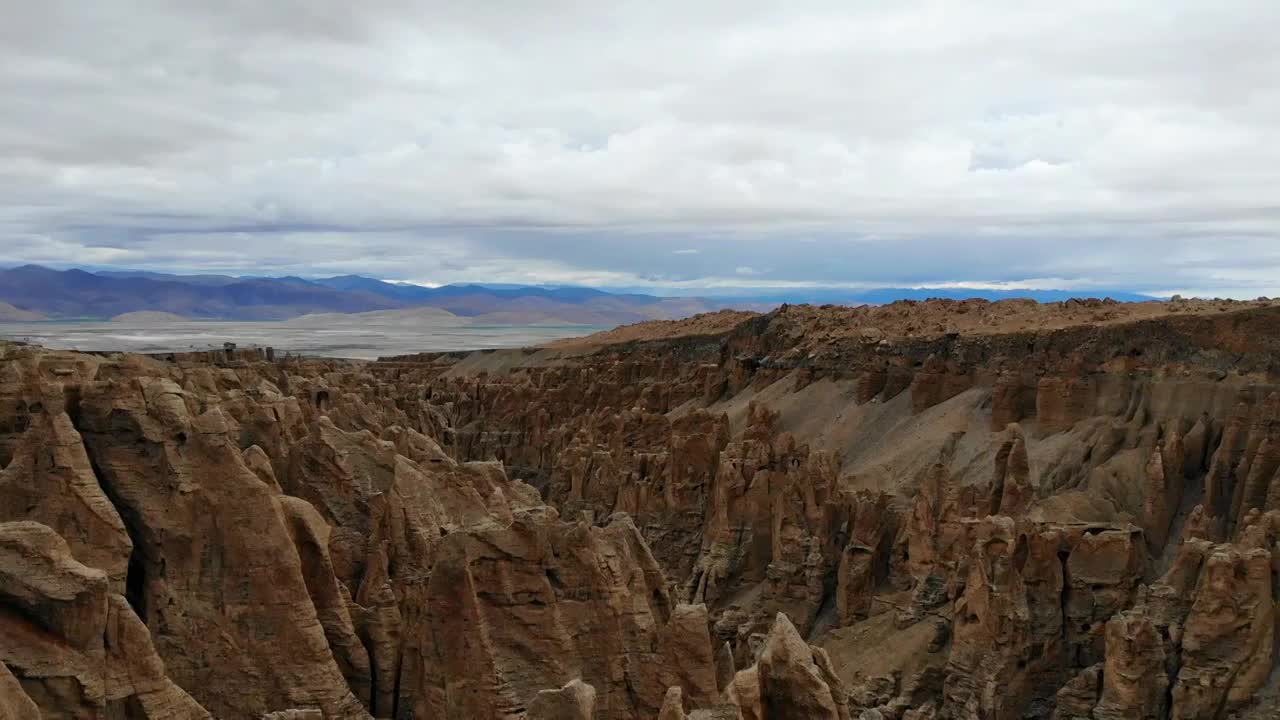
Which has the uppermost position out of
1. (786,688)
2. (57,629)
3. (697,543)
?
(57,629)

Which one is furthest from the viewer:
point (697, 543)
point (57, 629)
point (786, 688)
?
point (697, 543)

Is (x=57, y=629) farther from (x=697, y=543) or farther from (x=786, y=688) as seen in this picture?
(x=697, y=543)

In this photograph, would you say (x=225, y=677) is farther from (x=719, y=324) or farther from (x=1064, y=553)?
(x=719, y=324)

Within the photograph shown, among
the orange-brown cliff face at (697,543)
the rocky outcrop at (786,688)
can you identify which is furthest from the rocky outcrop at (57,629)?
the rocky outcrop at (786,688)

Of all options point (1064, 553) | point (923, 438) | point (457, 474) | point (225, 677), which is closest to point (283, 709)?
point (225, 677)

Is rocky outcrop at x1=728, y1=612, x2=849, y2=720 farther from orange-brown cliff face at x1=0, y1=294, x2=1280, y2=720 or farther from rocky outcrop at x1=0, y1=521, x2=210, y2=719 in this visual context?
rocky outcrop at x1=0, y1=521, x2=210, y2=719

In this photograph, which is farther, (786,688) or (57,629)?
(786,688)

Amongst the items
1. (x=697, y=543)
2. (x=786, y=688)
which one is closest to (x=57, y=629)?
(x=786, y=688)

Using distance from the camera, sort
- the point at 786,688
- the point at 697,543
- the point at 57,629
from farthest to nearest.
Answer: the point at 697,543
the point at 786,688
the point at 57,629

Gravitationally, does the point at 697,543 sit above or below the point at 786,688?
below
